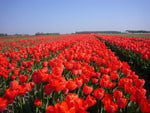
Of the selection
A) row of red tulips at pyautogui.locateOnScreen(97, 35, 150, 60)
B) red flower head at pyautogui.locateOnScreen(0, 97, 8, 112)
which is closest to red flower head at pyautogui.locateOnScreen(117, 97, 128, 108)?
red flower head at pyautogui.locateOnScreen(0, 97, 8, 112)

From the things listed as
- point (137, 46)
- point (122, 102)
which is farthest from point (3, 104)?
point (137, 46)

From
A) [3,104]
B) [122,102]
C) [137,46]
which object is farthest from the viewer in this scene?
[137,46]

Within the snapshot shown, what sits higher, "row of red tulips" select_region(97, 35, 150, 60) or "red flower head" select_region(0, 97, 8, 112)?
"red flower head" select_region(0, 97, 8, 112)

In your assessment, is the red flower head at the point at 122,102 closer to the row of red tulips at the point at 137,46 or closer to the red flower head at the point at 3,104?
the red flower head at the point at 3,104

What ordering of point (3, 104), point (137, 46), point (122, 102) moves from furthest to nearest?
point (137, 46), point (122, 102), point (3, 104)

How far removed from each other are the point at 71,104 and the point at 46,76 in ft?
2.60

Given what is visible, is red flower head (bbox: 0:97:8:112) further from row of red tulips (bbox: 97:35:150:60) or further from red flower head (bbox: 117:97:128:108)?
row of red tulips (bbox: 97:35:150:60)

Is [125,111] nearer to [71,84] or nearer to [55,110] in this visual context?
[71,84]

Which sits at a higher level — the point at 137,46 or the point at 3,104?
the point at 3,104

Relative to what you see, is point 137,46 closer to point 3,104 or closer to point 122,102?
point 122,102

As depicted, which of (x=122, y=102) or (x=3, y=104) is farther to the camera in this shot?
(x=122, y=102)

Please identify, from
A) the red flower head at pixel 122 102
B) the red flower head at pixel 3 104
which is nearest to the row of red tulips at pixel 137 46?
the red flower head at pixel 122 102

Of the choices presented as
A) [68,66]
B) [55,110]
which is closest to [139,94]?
[55,110]

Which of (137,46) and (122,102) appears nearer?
(122,102)
